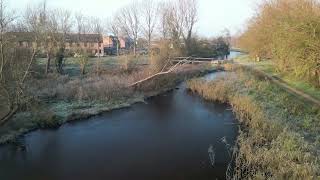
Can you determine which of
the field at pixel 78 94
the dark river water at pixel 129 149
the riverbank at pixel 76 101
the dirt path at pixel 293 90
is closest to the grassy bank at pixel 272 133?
the dirt path at pixel 293 90

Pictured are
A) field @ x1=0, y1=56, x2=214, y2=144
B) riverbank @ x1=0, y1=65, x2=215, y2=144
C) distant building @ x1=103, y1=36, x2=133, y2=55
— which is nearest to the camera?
riverbank @ x1=0, y1=65, x2=215, y2=144

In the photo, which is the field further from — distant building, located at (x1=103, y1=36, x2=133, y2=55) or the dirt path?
distant building, located at (x1=103, y1=36, x2=133, y2=55)

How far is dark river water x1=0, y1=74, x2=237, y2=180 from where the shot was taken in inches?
497

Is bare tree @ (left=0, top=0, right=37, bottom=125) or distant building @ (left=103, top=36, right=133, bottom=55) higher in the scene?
distant building @ (left=103, top=36, right=133, bottom=55)

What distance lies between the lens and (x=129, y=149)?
1505 cm

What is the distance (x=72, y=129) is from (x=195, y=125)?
6.16 meters

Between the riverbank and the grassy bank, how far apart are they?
4.78m

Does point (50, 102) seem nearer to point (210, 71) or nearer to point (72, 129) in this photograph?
point (72, 129)

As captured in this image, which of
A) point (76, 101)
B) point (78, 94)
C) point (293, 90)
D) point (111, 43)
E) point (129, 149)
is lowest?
point (129, 149)

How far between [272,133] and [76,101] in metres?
12.6

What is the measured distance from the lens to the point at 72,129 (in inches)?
712

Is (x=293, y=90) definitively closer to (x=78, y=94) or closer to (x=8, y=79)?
(x=78, y=94)

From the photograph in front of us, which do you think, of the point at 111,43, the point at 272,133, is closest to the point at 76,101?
the point at 272,133

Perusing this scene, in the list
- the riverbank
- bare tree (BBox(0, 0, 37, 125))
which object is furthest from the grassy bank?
bare tree (BBox(0, 0, 37, 125))
